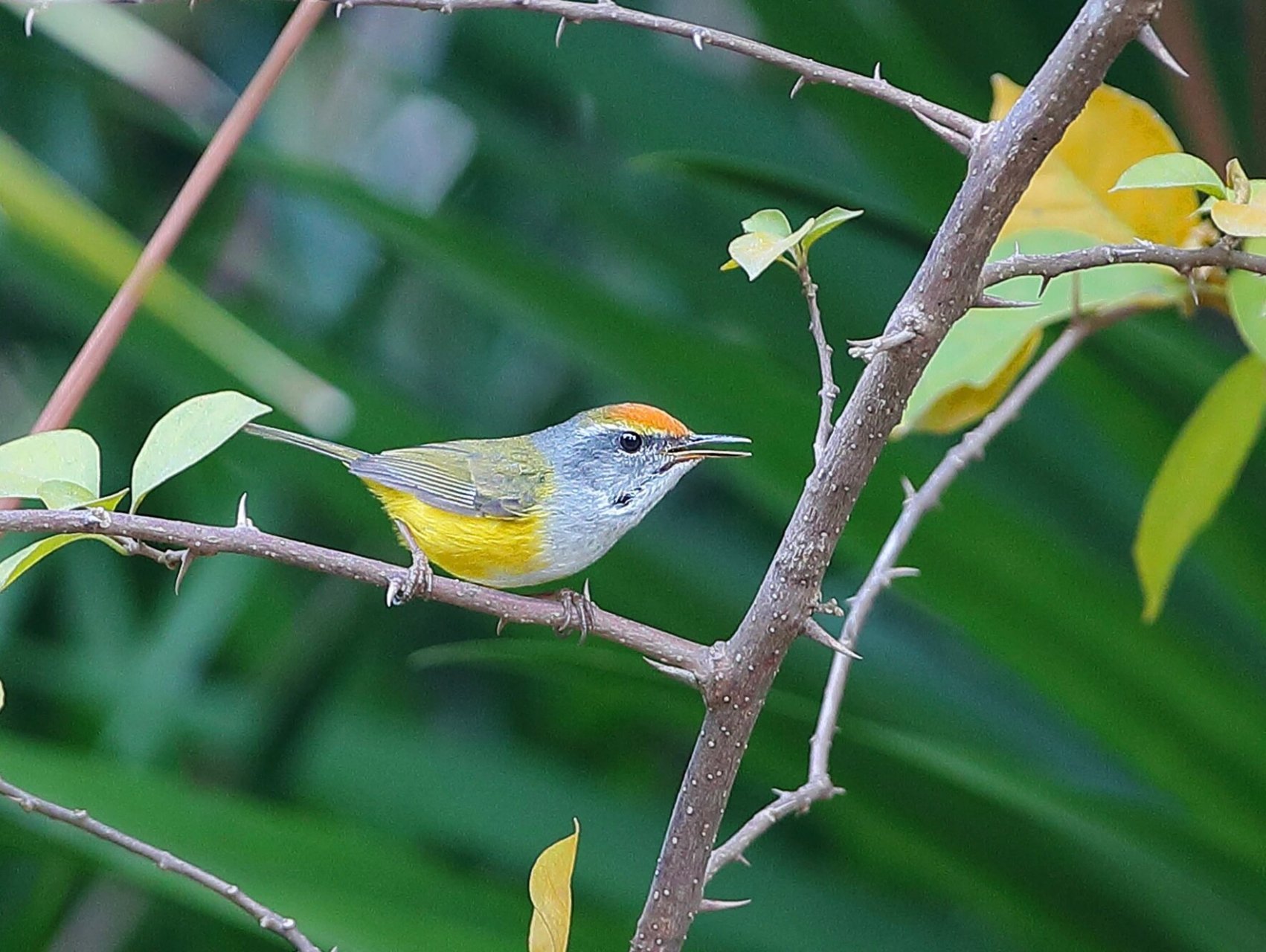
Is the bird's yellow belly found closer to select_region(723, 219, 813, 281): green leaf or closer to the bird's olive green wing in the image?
the bird's olive green wing

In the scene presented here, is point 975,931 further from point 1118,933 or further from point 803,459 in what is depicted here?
point 803,459

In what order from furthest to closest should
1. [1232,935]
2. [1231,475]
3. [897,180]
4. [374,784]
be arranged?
[374,784]
[897,180]
[1232,935]
[1231,475]

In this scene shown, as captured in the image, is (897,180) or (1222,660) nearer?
(1222,660)

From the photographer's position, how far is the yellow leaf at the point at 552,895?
2.64 feet

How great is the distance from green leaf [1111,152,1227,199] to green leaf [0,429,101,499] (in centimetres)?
60

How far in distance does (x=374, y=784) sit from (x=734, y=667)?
1496 millimetres

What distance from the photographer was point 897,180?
6.57ft

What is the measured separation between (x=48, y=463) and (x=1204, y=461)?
2.89 ft


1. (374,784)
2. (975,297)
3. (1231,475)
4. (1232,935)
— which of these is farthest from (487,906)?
(975,297)

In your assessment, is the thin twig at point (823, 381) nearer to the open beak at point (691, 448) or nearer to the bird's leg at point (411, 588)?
the bird's leg at point (411, 588)

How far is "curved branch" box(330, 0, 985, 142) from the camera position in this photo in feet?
2.59

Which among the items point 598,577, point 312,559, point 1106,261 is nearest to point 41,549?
point 312,559

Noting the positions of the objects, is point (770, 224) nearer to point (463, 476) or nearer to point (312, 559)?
point (312, 559)

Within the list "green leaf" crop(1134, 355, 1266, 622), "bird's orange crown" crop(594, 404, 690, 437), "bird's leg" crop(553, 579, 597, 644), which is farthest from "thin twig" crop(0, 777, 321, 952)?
"bird's orange crown" crop(594, 404, 690, 437)
